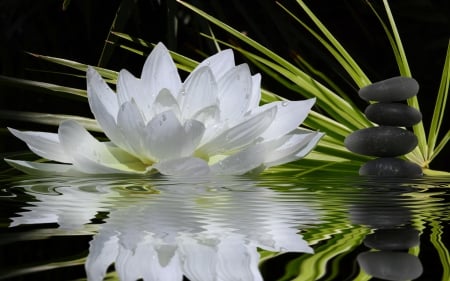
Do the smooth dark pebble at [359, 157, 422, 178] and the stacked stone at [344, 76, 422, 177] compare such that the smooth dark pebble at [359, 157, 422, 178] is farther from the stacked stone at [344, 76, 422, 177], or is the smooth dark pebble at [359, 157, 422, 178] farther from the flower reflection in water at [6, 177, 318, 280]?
the flower reflection in water at [6, 177, 318, 280]

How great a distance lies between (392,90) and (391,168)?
0.09 meters

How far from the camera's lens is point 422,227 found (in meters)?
0.43

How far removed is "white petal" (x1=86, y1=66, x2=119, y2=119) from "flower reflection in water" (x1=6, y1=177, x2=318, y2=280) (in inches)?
2.3

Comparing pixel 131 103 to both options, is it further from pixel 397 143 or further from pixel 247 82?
pixel 397 143

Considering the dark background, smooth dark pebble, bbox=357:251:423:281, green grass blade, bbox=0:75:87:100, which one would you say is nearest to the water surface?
smooth dark pebble, bbox=357:251:423:281

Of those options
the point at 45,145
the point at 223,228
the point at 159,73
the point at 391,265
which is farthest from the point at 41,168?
the point at 391,265

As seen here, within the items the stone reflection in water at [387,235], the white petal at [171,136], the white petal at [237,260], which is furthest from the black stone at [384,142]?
the white petal at [237,260]

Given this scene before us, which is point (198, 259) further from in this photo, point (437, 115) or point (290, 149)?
point (437, 115)

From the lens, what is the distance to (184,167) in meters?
0.56

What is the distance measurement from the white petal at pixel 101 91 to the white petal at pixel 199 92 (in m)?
0.06

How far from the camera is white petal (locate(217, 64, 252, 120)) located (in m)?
0.60

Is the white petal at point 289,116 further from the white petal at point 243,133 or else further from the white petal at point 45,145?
the white petal at point 45,145

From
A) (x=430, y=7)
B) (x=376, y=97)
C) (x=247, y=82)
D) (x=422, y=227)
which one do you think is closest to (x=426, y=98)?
(x=430, y=7)

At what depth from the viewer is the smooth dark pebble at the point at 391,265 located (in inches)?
12.1
